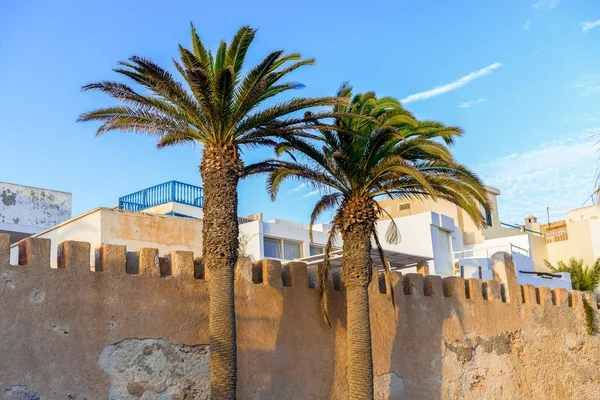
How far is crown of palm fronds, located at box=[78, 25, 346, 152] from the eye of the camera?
11078 millimetres

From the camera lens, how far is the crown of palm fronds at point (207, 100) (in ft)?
36.3

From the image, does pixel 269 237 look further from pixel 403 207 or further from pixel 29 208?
pixel 403 207

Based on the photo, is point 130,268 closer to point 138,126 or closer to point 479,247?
point 138,126

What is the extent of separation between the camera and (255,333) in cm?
1245

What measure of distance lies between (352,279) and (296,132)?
107 inches

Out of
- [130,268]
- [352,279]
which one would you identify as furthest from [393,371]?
[130,268]

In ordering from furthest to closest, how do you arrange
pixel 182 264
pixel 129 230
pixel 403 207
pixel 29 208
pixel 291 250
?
pixel 403 207, pixel 29 208, pixel 291 250, pixel 129 230, pixel 182 264

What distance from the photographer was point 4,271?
9930 mm

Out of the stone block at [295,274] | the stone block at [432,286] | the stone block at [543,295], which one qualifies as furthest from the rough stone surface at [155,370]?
the stone block at [543,295]

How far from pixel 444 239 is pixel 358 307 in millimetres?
16134

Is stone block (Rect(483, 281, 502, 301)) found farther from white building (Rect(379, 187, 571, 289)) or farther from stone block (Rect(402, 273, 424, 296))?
white building (Rect(379, 187, 571, 289))

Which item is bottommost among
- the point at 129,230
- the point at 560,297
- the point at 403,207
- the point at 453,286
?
the point at 560,297

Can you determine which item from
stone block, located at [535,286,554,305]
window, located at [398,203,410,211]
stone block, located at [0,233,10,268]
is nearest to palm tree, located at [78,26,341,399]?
stone block, located at [0,233,10,268]

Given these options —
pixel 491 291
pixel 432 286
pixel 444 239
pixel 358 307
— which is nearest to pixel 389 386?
pixel 358 307
